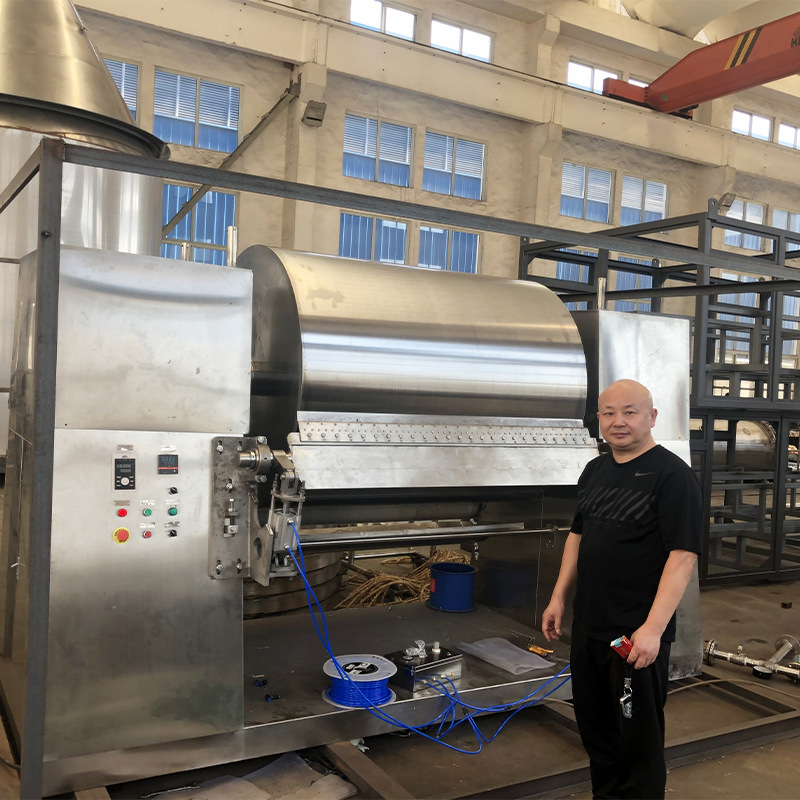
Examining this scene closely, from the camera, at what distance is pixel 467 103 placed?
28.3 feet

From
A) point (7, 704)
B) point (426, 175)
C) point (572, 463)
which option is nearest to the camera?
point (7, 704)

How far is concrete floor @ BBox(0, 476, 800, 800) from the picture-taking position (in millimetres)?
2285

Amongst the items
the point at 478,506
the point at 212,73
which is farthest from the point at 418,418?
the point at 212,73

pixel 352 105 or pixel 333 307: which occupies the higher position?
pixel 352 105

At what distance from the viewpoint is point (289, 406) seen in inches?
97.0

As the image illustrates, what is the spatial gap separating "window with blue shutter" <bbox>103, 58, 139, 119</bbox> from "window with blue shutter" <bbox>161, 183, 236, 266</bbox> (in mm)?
818

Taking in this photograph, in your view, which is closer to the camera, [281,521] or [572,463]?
[281,521]

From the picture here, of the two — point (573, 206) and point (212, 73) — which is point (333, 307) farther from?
point (573, 206)

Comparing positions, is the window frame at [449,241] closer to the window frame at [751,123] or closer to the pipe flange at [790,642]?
the window frame at [751,123]

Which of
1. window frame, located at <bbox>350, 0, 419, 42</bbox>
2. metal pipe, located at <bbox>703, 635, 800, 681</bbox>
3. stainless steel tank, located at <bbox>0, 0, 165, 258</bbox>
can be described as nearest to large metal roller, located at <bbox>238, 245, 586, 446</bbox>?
metal pipe, located at <bbox>703, 635, 800, 681</bbox>

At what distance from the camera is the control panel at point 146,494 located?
6.69ft

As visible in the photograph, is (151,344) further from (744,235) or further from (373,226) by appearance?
(744,235)

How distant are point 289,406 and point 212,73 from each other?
245 inches

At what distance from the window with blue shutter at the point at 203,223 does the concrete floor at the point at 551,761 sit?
19.3ft
